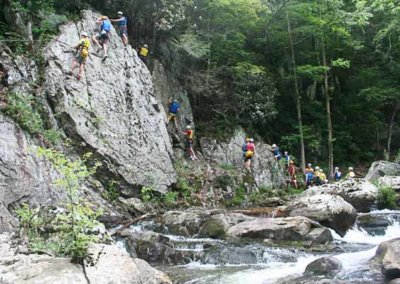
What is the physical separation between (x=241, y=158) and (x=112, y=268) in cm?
1849

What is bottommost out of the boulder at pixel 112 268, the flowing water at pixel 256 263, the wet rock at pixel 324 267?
the flowing water at pixel 256 263

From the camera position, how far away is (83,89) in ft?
53.8

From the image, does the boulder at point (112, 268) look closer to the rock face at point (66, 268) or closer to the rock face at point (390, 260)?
the rock face at point (66, 268)

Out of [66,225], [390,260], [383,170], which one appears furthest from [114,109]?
[383,170]

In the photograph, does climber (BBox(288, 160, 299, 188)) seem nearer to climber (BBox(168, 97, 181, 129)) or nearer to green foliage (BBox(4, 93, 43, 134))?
climber (BBox(168, 97, 181, 129))

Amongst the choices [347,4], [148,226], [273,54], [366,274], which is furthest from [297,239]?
[347,4]

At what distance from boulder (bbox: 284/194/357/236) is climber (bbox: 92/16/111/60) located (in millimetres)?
10199

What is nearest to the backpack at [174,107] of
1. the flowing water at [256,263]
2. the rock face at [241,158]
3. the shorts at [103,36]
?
the rock face at [241,158]

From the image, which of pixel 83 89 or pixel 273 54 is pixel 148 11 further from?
pixel 273 54

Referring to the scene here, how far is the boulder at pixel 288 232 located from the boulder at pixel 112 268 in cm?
621

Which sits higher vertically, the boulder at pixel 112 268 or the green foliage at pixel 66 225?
the green foliage at pixel 66 225

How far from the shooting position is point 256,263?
10633 millimetres

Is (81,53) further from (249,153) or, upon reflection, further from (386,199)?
(386,199)

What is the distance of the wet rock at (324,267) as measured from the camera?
30.5 feet
